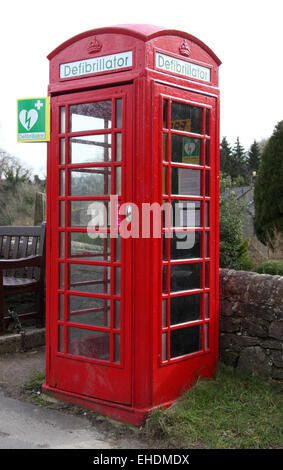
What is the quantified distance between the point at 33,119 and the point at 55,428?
2.45 metres

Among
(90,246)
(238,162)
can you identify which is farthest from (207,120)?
(238,162)

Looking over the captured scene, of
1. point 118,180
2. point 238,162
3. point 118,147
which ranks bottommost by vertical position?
point 118,180

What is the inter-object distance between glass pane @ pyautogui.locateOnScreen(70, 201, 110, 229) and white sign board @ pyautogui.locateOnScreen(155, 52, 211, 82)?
43.6 inches

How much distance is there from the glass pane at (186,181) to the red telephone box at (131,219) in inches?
0.5

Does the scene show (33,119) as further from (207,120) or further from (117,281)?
(117,281)

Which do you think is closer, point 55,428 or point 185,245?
point 55,428

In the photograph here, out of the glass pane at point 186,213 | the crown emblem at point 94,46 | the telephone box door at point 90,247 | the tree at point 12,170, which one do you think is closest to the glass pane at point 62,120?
the telephone box door at point 90,247

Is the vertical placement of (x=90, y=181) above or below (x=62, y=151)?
below

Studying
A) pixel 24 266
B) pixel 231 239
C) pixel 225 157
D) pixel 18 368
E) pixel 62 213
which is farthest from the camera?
pixel 225 157

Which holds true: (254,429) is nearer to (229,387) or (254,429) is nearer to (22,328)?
(229,387)

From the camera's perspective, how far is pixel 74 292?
4.07 m

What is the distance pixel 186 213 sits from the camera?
4.06 metres

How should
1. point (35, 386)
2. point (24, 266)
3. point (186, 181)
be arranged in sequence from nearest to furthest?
point (186, 181) < point (35, 386) < point (24, 266)
